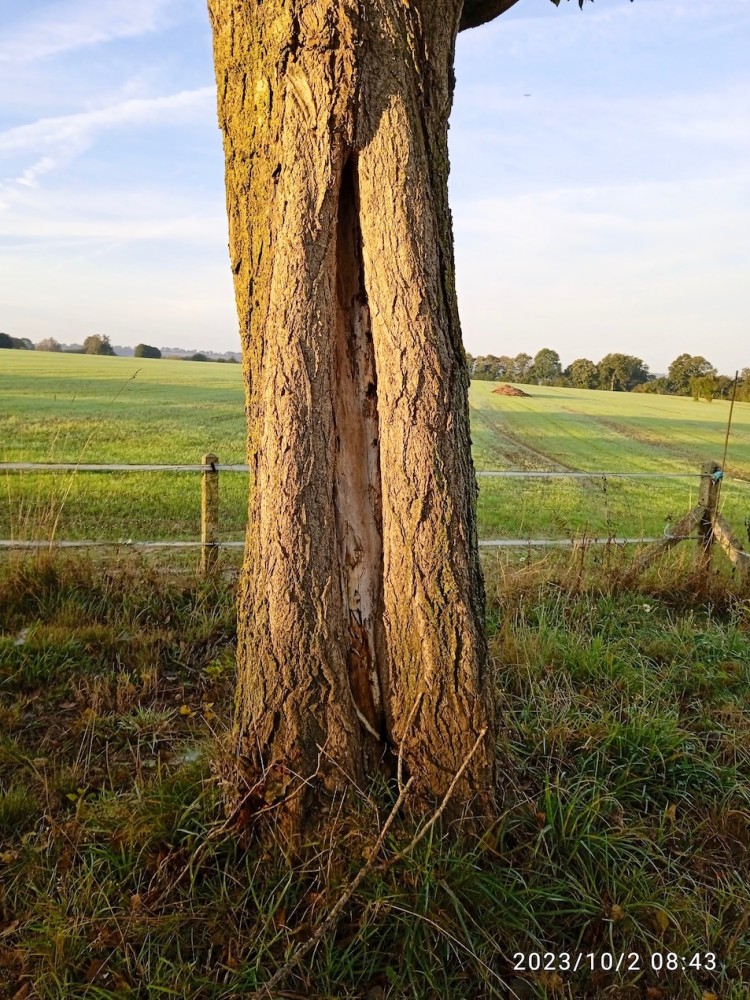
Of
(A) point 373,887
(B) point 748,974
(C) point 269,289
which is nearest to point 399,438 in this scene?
(C) point 269,289

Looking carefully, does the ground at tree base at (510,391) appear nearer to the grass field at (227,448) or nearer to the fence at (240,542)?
the grass field at (227,448)

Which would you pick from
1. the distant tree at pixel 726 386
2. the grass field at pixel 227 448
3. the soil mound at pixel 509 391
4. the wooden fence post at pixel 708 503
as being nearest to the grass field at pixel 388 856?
the grass field at pixel 227 448

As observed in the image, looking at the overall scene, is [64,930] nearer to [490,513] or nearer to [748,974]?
[748,974]

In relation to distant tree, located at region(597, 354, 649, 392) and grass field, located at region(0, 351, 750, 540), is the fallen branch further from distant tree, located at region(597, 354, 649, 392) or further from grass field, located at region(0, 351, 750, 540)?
distant tree, located at region(597, 354, 649, 392)

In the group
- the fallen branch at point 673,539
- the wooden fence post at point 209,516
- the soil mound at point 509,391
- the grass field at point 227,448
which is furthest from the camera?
the soil mound at point 509,391

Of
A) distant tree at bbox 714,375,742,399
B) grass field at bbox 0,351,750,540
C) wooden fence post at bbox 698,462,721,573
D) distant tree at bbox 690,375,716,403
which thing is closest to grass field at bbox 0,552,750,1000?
grass field at bbox 0,351,750,540

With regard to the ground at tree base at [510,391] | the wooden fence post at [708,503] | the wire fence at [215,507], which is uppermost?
the ground at tree base at [510,391]

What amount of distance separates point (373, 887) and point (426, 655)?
0.78 meters

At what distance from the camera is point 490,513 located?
12789 millimetres

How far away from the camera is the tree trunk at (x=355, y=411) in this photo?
8.26 ft

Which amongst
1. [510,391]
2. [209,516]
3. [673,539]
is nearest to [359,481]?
[209,516]

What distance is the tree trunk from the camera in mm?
2518

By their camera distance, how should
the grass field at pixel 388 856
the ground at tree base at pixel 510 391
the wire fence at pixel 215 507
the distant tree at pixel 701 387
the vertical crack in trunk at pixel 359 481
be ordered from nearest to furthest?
the grass field at pixel 388 856, the vertical crack in trunk at pixel 359 481, the wire fence at pixel 215 507, the distant tree at pixel 701 387, the ground at tree base at pixel 510 391

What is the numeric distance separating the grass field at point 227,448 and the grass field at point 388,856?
79.9 inches
